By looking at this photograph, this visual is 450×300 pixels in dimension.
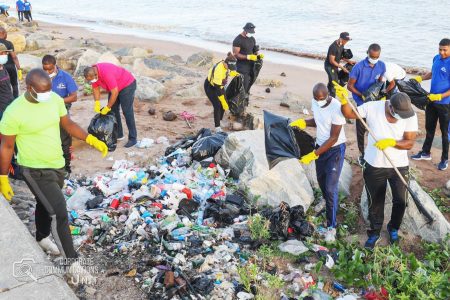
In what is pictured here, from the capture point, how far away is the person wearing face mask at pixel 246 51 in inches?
308

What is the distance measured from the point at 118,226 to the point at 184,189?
1034 millimetres

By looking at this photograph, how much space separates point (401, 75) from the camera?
20.0 ft

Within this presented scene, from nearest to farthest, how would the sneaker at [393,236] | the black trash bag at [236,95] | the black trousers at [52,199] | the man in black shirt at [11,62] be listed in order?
the black trousers at [52,199], the sneaker at [393,236], the man in black shirt at [11,62], the black trash bag at [236,95]

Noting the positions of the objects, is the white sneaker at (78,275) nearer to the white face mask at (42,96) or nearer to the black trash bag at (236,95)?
the white face mask at (42,96)

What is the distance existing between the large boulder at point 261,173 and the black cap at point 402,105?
183 cm

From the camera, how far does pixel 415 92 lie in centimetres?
609

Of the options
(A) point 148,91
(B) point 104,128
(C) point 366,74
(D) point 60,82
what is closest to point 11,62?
(D) point 60,82

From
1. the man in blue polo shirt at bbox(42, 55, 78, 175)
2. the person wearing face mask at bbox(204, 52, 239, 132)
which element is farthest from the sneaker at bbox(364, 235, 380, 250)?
the man in blue polo shirt at bbox(42, 55, 78, 175)

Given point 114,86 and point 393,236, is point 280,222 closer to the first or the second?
point 393,236

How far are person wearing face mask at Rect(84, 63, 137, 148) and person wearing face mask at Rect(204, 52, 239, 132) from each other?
1.29 m

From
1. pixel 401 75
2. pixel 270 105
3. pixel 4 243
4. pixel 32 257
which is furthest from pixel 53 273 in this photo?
pixel 270 105

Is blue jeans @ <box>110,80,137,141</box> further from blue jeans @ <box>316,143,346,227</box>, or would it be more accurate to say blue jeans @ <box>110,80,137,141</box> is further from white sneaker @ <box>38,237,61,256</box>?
blue jeans @ <box>316,143,346,227</box>

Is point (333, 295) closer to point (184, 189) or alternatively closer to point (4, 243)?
point (184, 189)

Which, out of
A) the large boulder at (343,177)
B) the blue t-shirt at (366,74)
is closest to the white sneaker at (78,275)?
the large boulder at (343,177)
